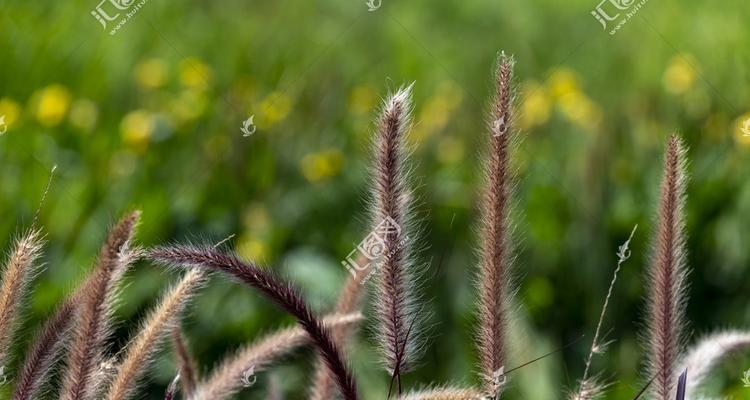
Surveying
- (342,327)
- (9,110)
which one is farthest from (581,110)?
(342,327)

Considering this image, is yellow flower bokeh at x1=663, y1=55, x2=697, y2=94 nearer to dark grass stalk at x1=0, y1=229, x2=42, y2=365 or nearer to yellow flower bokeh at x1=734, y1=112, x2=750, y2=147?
yellow flower bokeh at x1=734, y1=112, x2=750, y2=147

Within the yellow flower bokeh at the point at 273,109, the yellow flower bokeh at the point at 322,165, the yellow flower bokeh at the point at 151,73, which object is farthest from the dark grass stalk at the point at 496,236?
the yellow flower bokeh at the point at 151,73

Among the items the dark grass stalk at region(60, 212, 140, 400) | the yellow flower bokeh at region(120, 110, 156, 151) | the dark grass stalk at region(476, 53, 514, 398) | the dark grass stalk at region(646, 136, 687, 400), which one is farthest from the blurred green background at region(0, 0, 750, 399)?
the dark grass stalk at region(60, 212, 140, 400)

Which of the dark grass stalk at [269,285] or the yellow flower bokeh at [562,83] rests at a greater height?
the dark grass stalk at [269,285]

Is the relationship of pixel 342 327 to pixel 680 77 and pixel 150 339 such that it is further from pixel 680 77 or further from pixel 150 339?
pixel 680 77

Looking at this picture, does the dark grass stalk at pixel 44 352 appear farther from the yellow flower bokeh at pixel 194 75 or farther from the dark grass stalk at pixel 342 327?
the yellow flower bokeh at pixel 194 75

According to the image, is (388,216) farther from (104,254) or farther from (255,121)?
(255,121)

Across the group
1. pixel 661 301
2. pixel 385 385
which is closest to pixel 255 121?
pixel 385 385

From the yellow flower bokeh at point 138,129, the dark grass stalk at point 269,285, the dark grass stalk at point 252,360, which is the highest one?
the dark grass stalk at point 269,285
